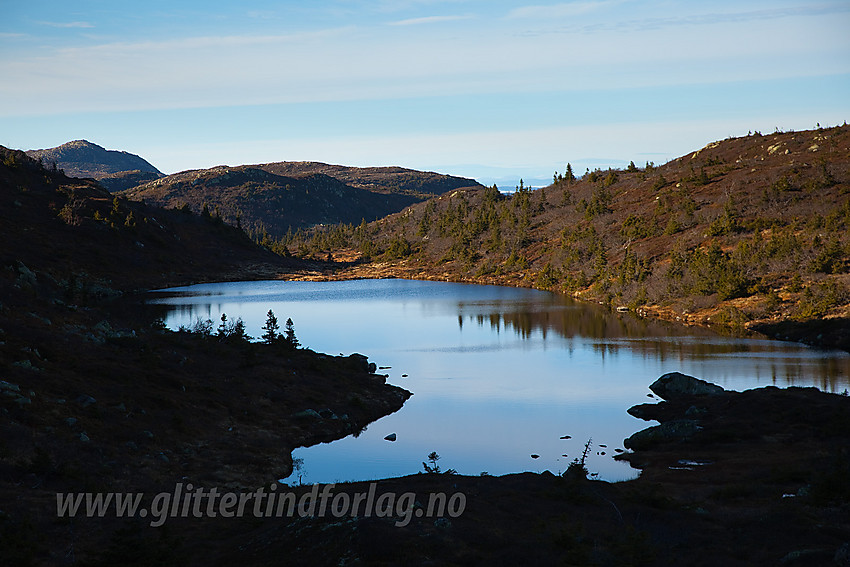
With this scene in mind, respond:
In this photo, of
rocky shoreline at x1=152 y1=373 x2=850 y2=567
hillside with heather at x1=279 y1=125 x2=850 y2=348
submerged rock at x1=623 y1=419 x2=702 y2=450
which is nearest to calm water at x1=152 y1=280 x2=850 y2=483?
submerged rock at x1=623 y1=419 x2=702 y2=450

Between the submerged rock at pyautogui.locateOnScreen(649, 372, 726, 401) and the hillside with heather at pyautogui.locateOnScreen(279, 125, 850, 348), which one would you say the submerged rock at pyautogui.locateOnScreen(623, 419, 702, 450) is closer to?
the submerged rock at pyautogui.locateOnScreen(649, 372, 726, 401)

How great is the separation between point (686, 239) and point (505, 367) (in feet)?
187

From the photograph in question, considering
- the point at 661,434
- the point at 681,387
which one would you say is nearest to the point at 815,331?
the point at 681,387

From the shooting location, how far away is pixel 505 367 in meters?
57.6

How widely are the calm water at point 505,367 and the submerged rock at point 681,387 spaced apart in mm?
1553

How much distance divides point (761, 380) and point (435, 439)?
27.8 meters

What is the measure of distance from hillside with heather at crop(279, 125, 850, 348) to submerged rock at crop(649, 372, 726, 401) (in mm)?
24788

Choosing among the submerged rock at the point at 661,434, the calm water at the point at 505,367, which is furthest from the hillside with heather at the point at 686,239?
the submerged rock at the point at 661,434

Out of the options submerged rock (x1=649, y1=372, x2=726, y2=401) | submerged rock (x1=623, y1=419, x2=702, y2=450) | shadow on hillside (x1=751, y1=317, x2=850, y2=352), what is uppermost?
shadow on hillside (x1=751, y1=317, x2=850, y2=352)

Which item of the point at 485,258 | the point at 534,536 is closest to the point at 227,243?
the point at 485,258

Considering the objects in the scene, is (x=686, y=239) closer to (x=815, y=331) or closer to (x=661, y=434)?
(x=815, y=331)

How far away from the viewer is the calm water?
115 feet

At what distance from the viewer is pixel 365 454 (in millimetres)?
35156

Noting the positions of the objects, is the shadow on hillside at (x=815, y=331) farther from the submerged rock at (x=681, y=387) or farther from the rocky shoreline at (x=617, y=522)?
the rocky shoreline at (x=617, y=522)
